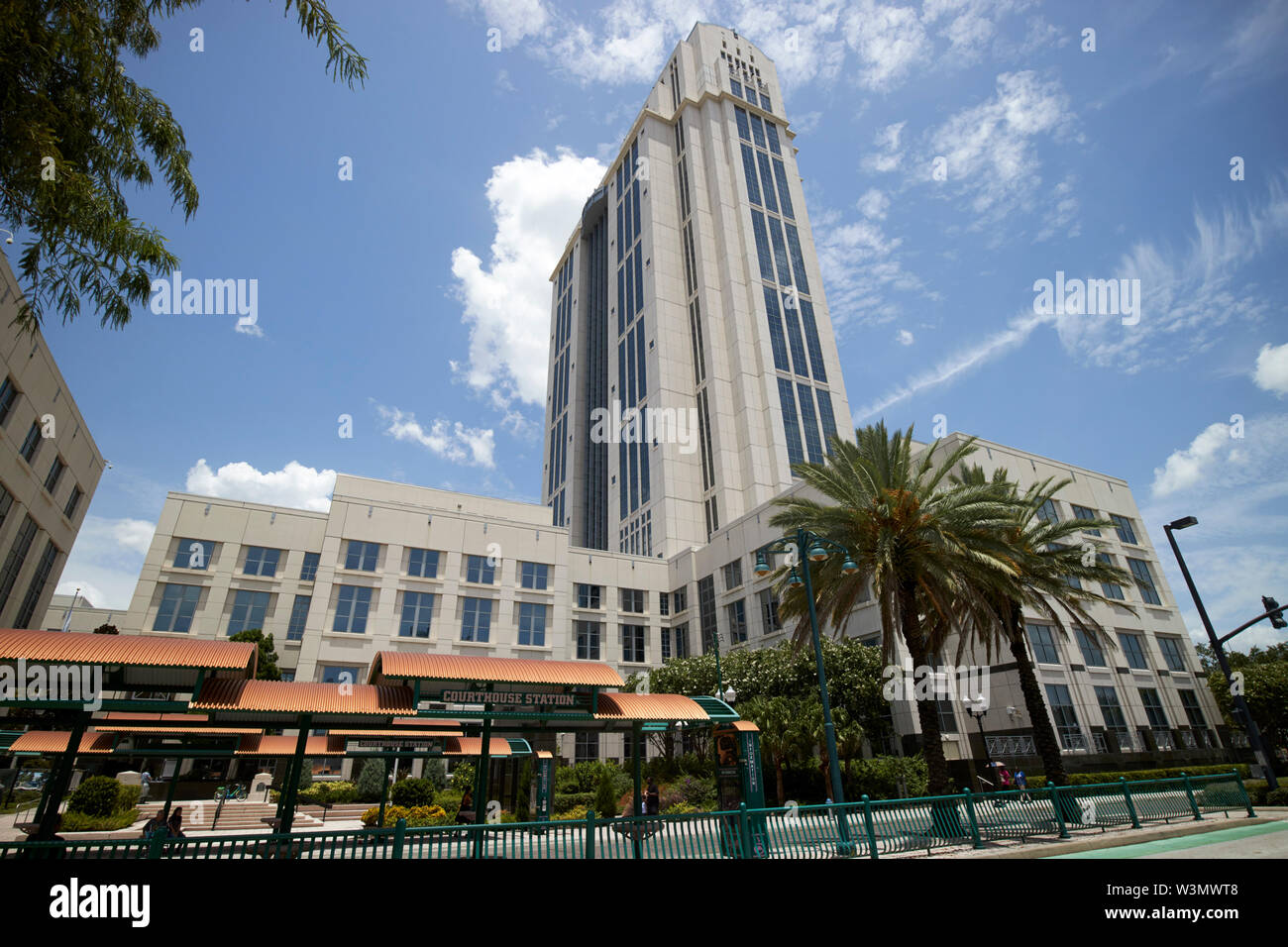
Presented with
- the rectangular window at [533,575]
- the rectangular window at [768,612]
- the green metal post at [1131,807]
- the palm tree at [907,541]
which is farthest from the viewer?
the rectangular window at [533,575]

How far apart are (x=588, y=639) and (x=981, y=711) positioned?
32660 mm

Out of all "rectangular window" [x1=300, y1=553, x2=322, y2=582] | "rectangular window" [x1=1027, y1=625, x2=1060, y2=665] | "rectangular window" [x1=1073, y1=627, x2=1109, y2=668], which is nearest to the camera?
"rectangular window" [x1=1027, y1=625, x2=1060, y2=665]

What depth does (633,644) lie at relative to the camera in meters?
55.6

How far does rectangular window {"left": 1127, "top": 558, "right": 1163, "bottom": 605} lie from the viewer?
39.8 metres

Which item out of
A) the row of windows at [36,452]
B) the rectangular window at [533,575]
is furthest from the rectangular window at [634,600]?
the row of windows at [36,452]

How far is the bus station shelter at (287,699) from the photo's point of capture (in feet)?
43.8

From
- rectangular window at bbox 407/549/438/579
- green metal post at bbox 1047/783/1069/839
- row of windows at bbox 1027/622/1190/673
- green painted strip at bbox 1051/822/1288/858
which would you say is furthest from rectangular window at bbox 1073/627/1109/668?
rectangular window at bbox 407/549/438/579

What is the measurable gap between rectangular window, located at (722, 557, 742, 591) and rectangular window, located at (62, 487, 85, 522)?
3978cm

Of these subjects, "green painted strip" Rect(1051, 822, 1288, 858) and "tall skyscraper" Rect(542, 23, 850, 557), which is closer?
"green painted strip" Rect(1051, 822, 1288, 858)

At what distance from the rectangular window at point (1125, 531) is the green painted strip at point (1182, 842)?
28.1m

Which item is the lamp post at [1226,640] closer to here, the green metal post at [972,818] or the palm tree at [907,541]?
the palm tree at [907,541]

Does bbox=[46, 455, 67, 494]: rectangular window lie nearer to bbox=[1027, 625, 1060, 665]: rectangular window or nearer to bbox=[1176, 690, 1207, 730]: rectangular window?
bbox=[1027, 625, 1060, 665]: rectangular window

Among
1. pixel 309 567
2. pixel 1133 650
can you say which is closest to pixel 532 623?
pixel 309 567

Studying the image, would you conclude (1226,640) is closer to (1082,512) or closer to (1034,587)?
(1034,587)
